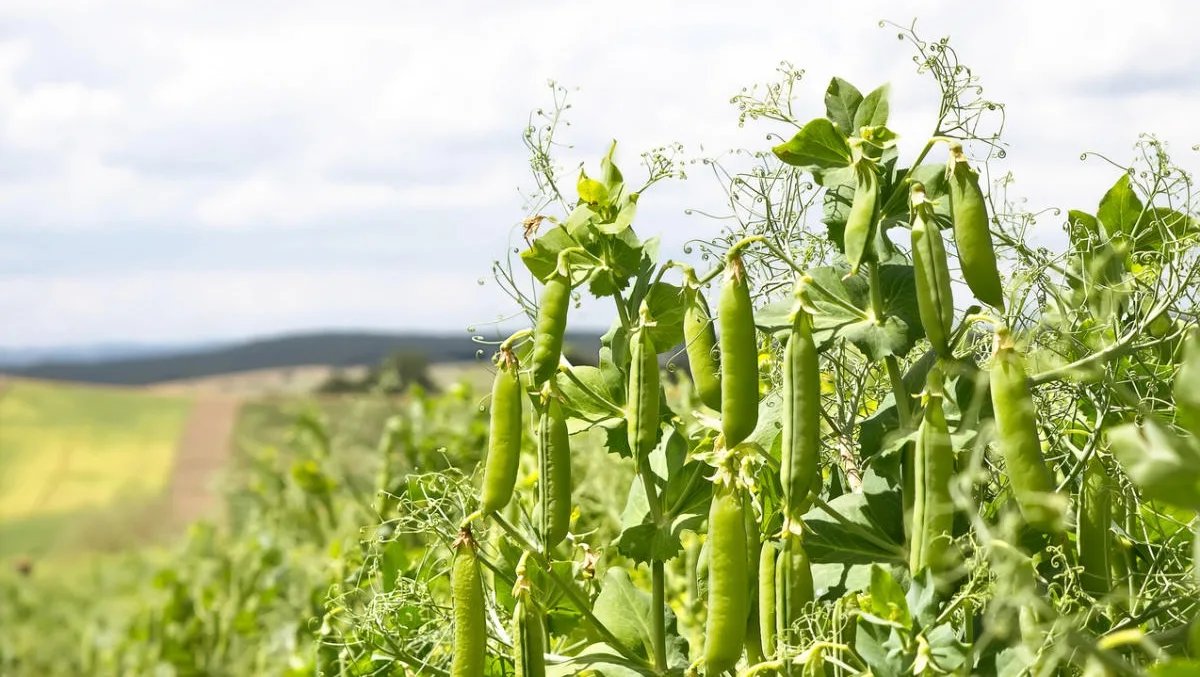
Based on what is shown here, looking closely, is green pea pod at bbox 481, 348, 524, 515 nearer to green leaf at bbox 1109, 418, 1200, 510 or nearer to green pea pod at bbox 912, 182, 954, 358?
green pea pod at bbox 912, 182, 954, 358

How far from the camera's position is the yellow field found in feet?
15.4

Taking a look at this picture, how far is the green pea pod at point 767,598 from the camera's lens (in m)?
0.77

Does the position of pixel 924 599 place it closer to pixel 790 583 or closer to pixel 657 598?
pixel 790 583

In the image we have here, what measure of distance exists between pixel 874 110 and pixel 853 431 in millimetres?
295

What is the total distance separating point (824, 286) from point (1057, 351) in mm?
210

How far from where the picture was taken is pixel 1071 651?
0.69 m

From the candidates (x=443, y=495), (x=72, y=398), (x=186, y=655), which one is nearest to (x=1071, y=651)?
(x=443, y=495)

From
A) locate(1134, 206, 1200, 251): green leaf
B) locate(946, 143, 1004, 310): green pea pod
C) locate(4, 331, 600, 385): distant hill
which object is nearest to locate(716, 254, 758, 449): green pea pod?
locate(946, 143, 1004, 310): green pea pod

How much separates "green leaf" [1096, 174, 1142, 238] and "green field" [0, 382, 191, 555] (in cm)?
381

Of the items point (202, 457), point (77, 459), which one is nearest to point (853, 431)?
point (202, 457)

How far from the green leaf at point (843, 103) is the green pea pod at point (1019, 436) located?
9.7 inches

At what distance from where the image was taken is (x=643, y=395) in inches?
32.6

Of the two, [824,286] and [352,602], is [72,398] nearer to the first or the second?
[352,602]

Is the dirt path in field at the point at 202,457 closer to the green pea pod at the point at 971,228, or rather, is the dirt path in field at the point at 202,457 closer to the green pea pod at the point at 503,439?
the green pea pod at the point at 503,439
